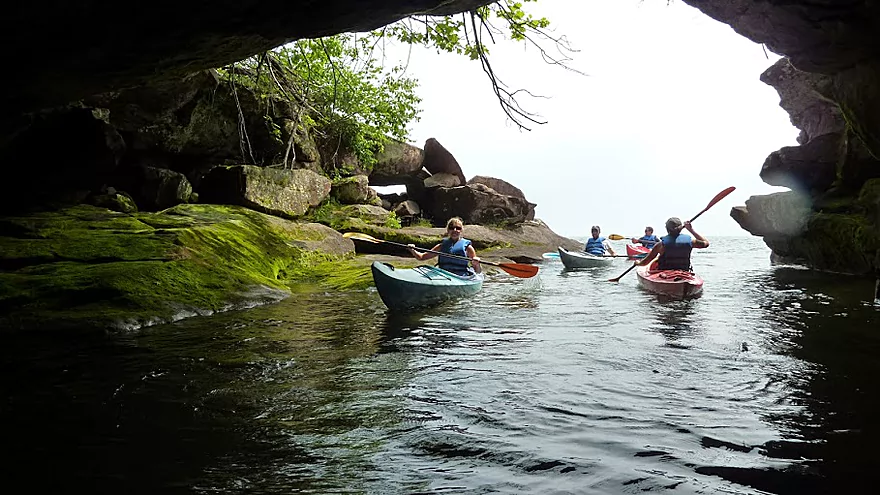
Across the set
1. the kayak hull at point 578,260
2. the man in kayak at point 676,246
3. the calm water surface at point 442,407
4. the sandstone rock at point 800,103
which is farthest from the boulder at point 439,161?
the calm water surface at point 442,407

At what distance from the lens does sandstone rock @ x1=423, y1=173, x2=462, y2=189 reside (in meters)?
25.3

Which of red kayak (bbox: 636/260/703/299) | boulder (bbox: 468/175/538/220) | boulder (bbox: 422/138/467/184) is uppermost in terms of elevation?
boulder (bbox: 422/138/467/184)

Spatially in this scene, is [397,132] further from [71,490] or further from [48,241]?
[71,490]

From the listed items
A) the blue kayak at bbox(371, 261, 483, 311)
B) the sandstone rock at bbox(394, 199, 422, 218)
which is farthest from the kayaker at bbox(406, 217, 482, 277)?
the sandstone rock at bbox(394, 199, 422, 218)

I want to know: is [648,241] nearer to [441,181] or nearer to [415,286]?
[441,181]

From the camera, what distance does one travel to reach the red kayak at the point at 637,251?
1894 centimetres

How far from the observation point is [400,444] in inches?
130

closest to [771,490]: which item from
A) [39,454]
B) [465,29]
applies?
[39,454]

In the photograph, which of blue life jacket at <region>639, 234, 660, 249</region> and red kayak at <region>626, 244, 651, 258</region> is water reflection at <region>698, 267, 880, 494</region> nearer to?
red kayak at <region>626, 244, 651, 258</region>

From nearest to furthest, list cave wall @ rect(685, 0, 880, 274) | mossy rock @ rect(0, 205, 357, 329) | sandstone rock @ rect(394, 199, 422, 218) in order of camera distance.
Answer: cave wall @ rect(685, 0, 880, 274) < mossy rock @ rect(0, 205, 357, 329) < sandstone rock @ rect(394, 199, 422, 218)

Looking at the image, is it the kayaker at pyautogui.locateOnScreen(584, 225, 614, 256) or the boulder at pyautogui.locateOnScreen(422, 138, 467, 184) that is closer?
the kayaker at pyautogui.locateOnScreen(584, 225, 614, 256)

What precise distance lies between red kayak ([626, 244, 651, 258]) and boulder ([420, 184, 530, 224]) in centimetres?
599

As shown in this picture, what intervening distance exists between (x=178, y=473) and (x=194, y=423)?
0.83m

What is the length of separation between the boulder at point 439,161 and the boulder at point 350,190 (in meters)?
7.36
